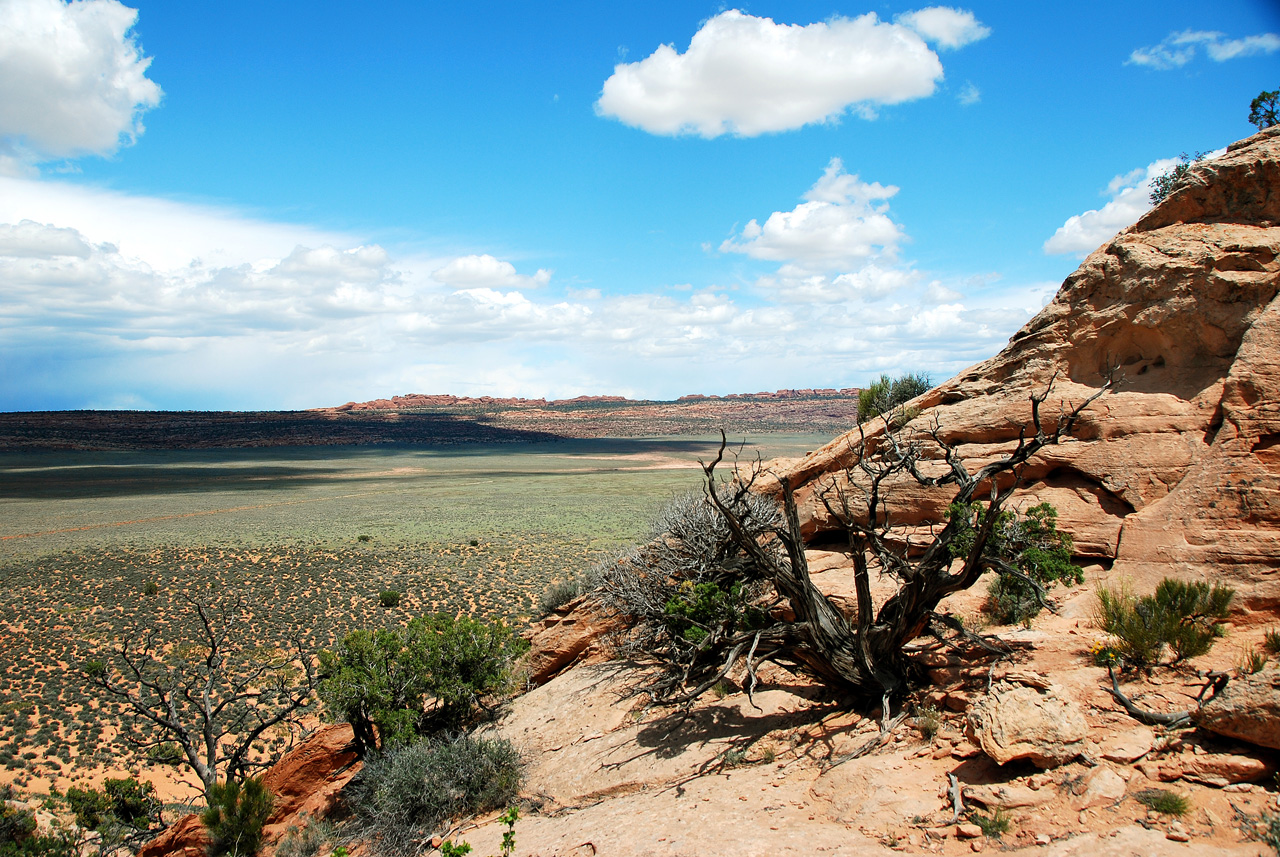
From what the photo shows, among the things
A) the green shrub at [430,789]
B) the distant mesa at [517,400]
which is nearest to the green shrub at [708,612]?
the green shrub at [430,789]

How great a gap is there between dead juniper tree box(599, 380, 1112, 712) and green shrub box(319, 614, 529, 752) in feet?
8.01

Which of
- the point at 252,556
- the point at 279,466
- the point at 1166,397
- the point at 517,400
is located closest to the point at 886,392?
the point at 1166,397

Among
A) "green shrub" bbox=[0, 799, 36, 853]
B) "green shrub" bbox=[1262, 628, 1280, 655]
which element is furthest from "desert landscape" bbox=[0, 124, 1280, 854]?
"green shrub" bbox=[0, 799, 36, 853]

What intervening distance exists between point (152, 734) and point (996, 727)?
15957 mm

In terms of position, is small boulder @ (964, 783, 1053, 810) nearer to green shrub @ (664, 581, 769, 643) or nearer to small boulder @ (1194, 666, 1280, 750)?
small boulder @ (1194, 666, 1280, 750)

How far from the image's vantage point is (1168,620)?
652 centimetres

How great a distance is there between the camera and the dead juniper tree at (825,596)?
22.9 feet

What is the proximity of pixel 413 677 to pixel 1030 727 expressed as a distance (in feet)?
29.4

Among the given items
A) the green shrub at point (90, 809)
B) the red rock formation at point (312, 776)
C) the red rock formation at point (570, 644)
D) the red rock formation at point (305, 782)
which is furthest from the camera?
the red rock formation at point (570, 644)

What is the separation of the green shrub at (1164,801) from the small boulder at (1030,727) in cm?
59

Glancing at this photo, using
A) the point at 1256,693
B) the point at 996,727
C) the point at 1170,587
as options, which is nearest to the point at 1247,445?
the point at 1170,587

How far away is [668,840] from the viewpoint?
601cm

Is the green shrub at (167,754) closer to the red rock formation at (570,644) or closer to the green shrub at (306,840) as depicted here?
the green shrub at (306,840)

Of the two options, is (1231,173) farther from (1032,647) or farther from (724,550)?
(724,550)
